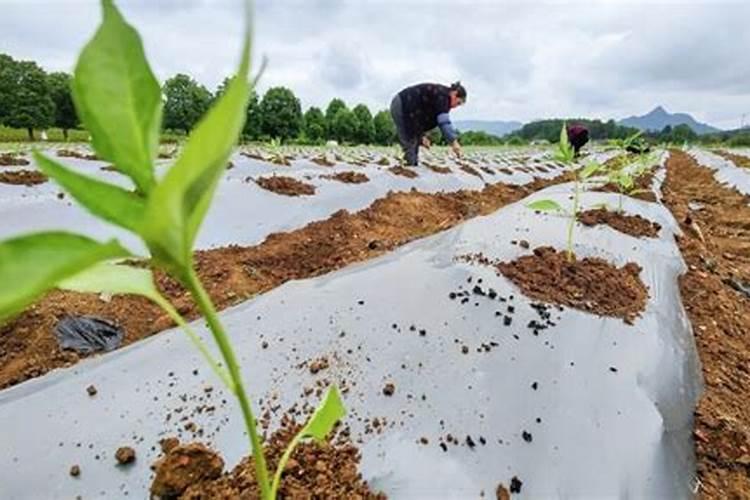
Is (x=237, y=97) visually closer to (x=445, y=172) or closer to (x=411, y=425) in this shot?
(x=411, y=425)

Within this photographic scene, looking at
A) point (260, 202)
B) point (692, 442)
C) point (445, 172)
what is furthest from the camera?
point (445, 172)

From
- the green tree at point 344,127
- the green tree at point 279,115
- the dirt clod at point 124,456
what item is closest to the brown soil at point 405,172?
the dirt clod at point 124,456

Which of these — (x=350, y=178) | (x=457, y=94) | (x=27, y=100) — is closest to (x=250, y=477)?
(x=350, y=178)

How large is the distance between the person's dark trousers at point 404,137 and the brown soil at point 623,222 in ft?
14.6

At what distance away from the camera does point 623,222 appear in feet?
11.9

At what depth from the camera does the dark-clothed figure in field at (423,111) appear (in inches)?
285

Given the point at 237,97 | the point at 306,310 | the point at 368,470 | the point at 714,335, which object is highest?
the point at 237,97

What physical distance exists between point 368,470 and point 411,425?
191 mm

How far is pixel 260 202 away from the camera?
4617mm

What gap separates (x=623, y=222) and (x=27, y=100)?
109 ft

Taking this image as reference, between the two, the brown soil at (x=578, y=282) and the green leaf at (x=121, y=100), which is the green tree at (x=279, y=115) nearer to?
the brown soil at (x=578, y=282)

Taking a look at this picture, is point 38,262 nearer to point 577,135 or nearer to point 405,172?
point 405,172

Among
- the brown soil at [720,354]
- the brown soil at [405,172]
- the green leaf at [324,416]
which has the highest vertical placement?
the green leaf at [324,416]

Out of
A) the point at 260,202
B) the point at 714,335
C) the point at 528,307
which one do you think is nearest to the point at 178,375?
the point at 528,307
